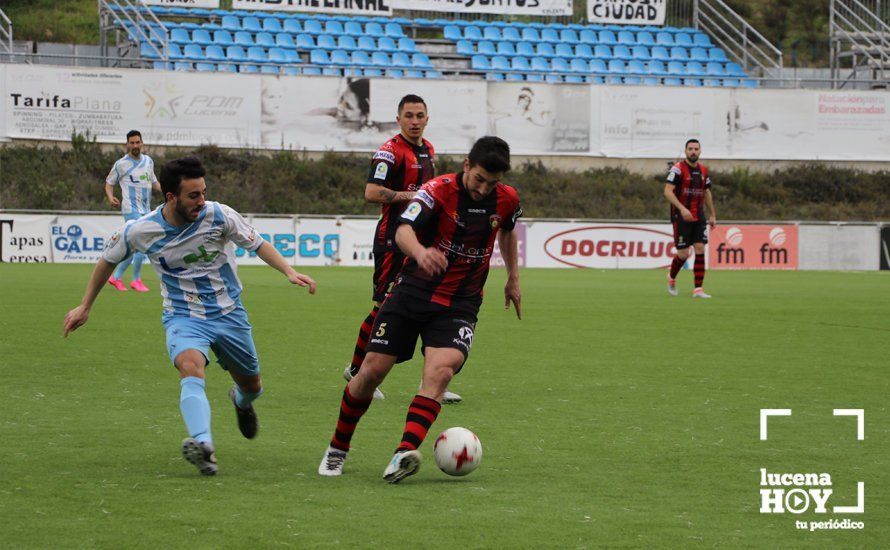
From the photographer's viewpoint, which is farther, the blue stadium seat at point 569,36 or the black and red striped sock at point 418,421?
the blue stadium seat at point 569,36

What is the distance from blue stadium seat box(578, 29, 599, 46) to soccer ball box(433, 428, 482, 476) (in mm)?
37721

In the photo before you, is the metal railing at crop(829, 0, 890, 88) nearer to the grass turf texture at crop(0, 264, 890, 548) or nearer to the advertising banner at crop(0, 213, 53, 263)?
the advertising banner at crop(0, 213, 53, 263)

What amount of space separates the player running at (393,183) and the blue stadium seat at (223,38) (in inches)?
1180

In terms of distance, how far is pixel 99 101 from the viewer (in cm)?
3559

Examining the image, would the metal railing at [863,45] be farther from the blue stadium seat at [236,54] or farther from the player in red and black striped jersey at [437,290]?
the player in red and black striped jersey at [437,290]

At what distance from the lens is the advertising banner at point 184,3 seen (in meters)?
38.4

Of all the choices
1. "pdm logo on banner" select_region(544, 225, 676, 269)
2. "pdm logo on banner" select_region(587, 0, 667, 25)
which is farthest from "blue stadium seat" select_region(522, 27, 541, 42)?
"pdm logo on banner" select_region(544, 225, 676, 269)

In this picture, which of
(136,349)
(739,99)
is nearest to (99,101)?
(739,99)

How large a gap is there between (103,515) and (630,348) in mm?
7910

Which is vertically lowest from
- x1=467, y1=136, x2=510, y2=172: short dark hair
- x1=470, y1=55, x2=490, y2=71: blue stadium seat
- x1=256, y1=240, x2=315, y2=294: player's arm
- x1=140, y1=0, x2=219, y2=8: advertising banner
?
x1=256, y1=240, x2=315, y2=294: player's arm

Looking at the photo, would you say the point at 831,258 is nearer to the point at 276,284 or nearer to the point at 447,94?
the point at 447,94

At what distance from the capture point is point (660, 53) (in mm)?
42250

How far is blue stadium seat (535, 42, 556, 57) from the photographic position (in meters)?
41.2

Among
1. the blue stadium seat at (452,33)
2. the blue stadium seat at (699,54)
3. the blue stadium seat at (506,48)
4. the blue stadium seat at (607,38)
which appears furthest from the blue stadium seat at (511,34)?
the blue stadium seat at (699,54)
